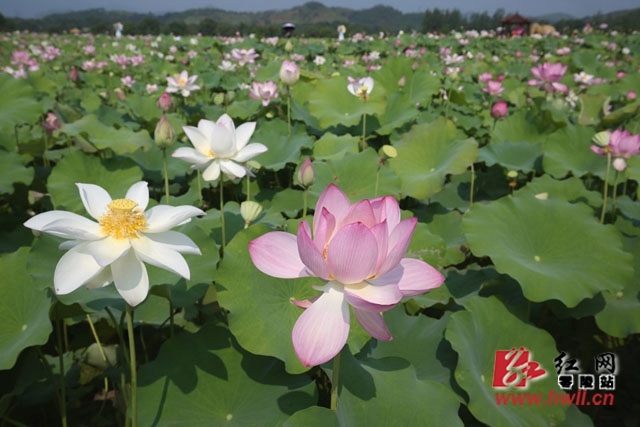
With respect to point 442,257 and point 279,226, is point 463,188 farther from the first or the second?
point 279,226

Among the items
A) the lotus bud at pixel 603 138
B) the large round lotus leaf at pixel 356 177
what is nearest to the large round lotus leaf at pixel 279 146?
the large round lotus leaf at pixel 356 177

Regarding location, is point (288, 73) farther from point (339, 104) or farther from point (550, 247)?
point (550, 247)

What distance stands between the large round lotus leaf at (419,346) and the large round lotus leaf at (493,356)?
2.8 inches

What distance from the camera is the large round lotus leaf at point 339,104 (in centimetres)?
263

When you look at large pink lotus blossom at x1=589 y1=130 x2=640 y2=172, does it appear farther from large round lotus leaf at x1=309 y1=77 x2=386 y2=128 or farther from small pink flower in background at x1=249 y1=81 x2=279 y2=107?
small pink flower in background at x1=249 y1=81 x2=279 y2=107

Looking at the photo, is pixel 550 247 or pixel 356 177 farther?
pixel 356 177

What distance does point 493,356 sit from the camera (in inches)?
46.6

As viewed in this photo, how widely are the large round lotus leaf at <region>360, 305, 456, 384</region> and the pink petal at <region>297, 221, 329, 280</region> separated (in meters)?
0.55

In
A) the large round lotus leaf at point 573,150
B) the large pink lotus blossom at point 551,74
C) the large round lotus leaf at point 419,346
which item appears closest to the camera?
the large round lotus leaf at point 419,346

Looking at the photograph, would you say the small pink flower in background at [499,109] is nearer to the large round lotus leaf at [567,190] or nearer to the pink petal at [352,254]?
the large round lotus leaf at [567,190]

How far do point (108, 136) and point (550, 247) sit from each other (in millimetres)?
2050

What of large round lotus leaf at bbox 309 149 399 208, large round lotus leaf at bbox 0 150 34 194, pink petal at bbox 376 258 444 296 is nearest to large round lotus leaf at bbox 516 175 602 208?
large round lotus leaf at bbox 309 149 399 208

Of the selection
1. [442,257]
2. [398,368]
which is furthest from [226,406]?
[442,257]

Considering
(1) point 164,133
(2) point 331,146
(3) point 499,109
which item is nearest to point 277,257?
(1) point 164,133
